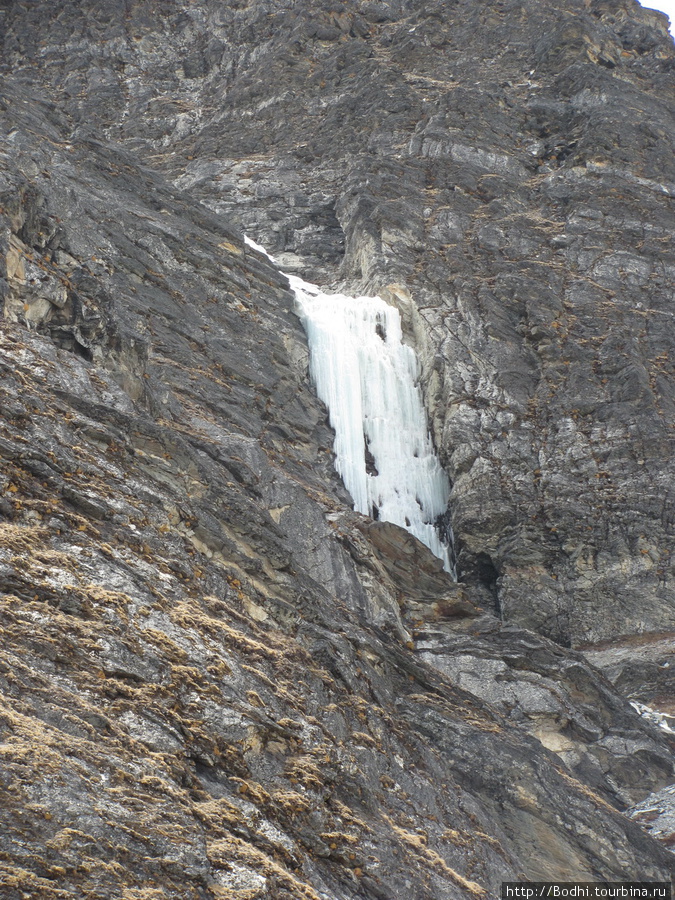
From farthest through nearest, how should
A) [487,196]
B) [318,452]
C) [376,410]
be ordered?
[487,196]
[376,410]
[318,452]

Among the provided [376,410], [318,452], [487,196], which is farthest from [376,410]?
[487,196]

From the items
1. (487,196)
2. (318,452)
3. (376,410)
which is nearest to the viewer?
(318,452)

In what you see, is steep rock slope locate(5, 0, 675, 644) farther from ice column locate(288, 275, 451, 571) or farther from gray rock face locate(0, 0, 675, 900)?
ice column locate(288, 275, 451, 571)

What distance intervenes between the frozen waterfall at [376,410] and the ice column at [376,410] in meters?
0.02

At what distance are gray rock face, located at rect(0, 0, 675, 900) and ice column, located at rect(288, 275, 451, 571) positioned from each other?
1.90 ft

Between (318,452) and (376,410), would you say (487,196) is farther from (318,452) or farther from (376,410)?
(318,452)

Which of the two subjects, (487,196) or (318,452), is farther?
(487,196)

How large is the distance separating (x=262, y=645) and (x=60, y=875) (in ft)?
14.0

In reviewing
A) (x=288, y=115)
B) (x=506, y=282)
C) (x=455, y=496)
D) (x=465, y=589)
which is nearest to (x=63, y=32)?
(x=288, y=115)

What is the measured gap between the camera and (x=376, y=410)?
22641 millimetres

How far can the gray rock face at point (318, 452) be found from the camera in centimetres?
786

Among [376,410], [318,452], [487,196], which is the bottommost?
[318,452]

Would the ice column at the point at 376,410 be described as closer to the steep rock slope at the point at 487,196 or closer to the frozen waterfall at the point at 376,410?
the frozen waterfall at the point at 376,410

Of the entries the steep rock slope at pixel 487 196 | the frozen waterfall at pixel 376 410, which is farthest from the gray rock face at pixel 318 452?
the frozen waterfall at pixel 376 410
